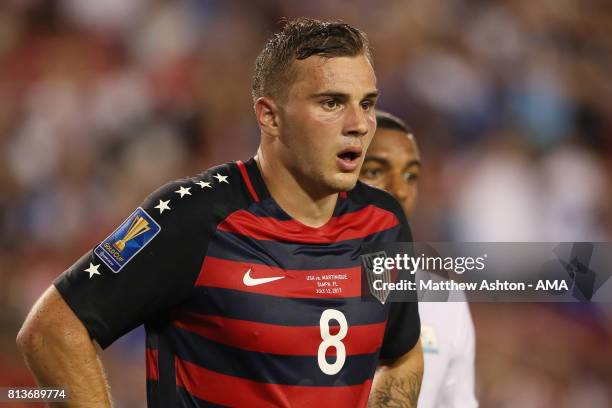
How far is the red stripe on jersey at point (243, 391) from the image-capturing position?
282cm

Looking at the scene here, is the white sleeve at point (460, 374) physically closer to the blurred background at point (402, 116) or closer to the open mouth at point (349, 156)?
the open mouth at point (349, 156)

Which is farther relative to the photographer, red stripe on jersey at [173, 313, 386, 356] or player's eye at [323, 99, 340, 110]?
player's eye at [323, 99, 340, 110]

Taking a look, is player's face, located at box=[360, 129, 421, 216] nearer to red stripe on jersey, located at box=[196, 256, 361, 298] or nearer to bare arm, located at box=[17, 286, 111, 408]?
red stripe on jersey, located at box=[196, 256, 361, 298]

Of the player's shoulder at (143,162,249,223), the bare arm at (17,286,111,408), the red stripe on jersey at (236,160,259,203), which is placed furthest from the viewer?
the red stripe on jersey at (236,160,259,203)

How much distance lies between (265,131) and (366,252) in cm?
52

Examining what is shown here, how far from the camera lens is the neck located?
10.0ft

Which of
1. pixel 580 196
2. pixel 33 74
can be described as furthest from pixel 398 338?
pixel 33 74

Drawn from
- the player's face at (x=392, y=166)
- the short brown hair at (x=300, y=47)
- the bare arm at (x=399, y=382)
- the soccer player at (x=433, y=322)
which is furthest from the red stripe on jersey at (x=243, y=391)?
the player's face at (x=392, y=166)

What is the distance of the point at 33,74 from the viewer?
275 inches

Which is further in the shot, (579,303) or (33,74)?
(33,74)

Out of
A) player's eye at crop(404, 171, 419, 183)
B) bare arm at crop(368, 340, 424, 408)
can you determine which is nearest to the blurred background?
player's eye at crop(404, 171, 419, 183)

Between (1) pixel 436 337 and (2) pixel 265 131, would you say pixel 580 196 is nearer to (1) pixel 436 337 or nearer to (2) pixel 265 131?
(1) pixel 436 337

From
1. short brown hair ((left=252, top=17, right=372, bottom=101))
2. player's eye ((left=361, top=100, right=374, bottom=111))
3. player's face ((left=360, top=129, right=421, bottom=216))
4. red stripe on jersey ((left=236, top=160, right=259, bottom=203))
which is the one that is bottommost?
red stripe on jersey ((left=236, top=160, right=259, bottom=203))

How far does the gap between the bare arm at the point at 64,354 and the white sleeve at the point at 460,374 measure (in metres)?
1.70
